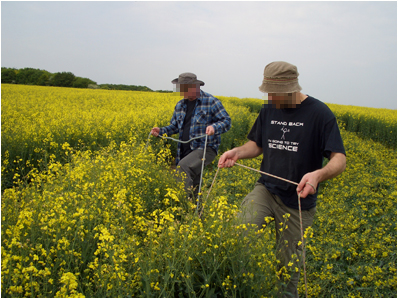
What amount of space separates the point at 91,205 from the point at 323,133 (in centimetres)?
213

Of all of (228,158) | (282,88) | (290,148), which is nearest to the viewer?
(282,88)

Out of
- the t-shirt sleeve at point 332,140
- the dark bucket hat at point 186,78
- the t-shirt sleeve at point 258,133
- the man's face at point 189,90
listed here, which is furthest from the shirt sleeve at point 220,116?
the t-shirt sleeve at point 332,140

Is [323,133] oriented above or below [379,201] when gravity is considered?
above

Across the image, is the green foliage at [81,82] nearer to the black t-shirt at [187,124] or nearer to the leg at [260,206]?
the black t-shirt at [187,124]

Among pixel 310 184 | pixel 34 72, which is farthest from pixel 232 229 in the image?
pixel 34 72

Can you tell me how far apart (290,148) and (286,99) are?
0.45 m

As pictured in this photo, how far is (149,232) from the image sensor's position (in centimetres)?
204

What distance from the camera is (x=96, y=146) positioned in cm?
736

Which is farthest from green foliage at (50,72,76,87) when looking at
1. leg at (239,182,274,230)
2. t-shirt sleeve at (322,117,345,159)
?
t-shirt sleeve at (322,117,345,159)

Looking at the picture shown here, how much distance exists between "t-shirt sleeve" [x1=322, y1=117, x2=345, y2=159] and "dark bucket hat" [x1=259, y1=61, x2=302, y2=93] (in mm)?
414

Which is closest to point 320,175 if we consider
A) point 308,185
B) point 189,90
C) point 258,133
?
point 308,185

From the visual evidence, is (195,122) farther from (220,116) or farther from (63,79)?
(63,79)

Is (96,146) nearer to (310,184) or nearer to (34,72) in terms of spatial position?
(310,184)

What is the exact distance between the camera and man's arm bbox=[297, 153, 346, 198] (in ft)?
7.17
